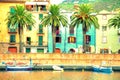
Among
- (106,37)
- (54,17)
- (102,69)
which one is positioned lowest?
(102,69)

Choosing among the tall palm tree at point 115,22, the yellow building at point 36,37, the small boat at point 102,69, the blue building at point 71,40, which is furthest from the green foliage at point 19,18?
the small boat at point 102,69

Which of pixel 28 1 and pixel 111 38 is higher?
pixel 28 1

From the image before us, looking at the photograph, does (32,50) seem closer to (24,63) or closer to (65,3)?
(24,63)

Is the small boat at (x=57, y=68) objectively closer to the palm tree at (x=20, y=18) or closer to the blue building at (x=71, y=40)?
the palm tree at (x=20, y=18)

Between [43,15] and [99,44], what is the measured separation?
17.3 meters

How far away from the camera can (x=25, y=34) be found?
145 meters

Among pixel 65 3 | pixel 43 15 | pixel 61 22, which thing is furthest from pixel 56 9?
pixel 65 3

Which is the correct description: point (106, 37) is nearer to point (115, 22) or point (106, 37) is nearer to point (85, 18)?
point (115, 22)

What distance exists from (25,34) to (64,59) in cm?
2500

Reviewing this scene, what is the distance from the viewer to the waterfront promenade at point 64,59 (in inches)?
4801

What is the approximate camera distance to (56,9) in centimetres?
13012

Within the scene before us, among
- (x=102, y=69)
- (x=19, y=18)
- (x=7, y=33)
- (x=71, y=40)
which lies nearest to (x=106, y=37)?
(x=71, y=40)

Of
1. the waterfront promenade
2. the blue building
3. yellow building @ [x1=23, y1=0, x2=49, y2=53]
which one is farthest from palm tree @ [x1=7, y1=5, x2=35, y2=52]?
the blue building

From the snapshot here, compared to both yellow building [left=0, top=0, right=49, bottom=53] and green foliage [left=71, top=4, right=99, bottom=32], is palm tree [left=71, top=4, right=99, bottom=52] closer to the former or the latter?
green foliage [left=71, top=4, right=99, bottom=32]
